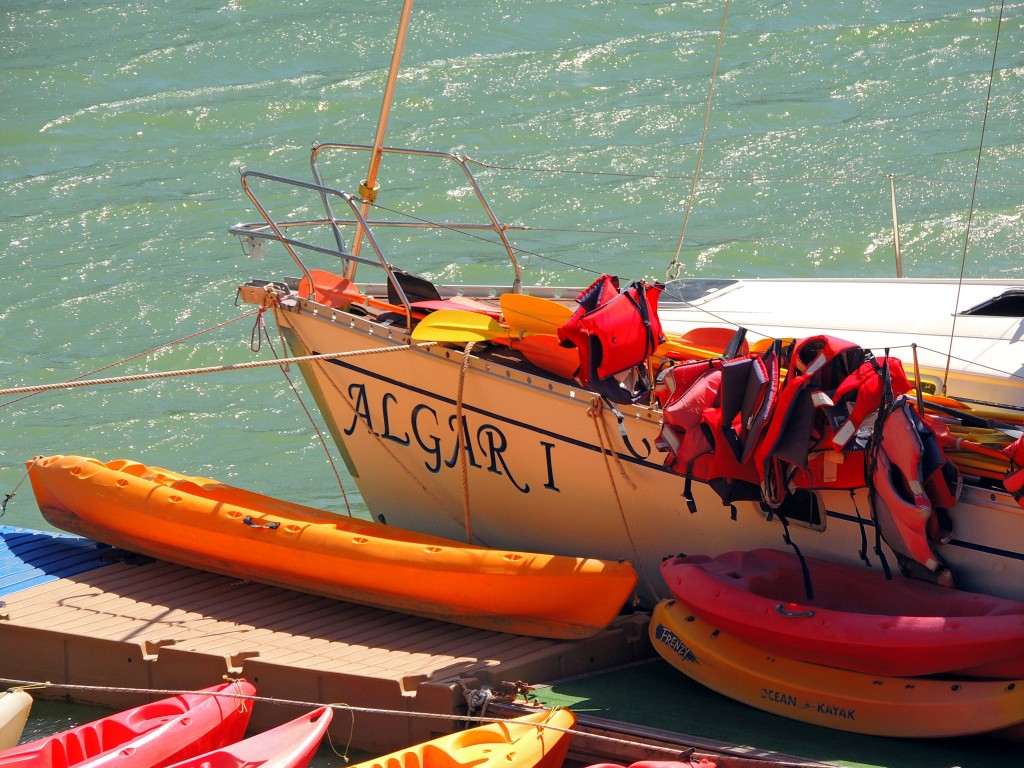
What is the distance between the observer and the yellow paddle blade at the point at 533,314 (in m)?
6.66

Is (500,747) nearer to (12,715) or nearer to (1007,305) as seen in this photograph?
(12,715)

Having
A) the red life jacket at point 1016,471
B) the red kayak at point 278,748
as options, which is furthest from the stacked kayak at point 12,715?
the red life jacket at point 1016,471

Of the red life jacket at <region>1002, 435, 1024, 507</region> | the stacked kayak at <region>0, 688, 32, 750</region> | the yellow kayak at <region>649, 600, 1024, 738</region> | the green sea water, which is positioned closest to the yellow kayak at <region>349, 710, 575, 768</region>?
the yellow kayak at <region>649, 600, 1024, 738</region>

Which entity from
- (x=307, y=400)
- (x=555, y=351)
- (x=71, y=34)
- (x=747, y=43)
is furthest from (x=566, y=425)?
(x=71, y=34)

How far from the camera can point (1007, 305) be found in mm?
6660

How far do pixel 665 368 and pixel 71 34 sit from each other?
17658mm

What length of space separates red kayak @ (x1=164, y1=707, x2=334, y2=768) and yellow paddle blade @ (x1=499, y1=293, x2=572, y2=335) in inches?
85.8

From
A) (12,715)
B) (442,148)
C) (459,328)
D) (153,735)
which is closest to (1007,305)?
(459,328)

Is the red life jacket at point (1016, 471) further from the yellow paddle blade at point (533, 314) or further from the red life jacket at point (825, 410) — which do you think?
the yellow paddle blade at point (533, 314)

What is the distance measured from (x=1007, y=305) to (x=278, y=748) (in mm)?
4105

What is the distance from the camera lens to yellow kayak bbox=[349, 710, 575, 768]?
16.7ft

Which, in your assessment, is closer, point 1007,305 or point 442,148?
point 1007,305

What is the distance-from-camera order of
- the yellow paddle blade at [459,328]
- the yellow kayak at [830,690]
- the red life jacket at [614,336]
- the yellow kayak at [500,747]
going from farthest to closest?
the yellow paddle blade at [459,328], the red life jacket at [614,336], the yellow kayak at [500,747], the yellow kayak at [830,690]

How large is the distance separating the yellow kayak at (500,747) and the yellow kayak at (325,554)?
764mm
